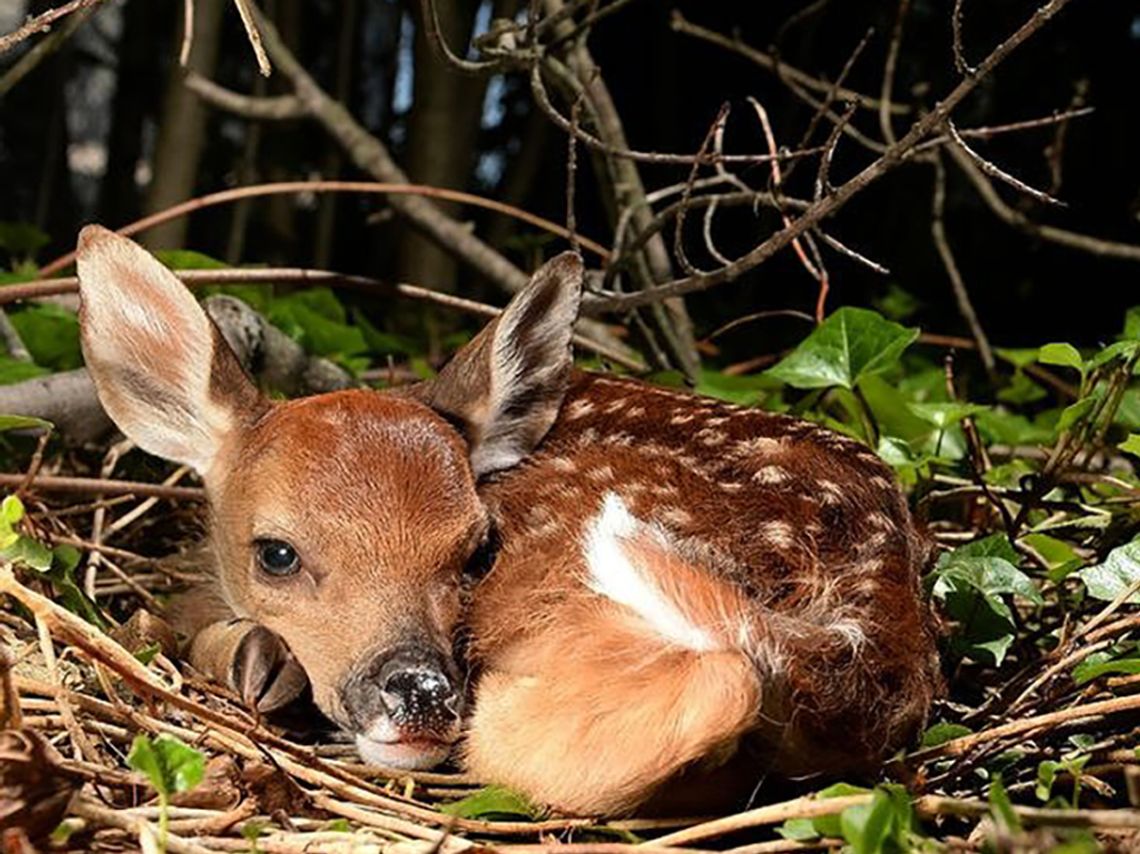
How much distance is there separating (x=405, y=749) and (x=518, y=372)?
3.03 ft

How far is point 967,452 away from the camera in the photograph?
3.42 m

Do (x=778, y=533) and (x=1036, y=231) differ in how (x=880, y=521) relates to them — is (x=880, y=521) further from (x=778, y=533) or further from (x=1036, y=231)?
(x=1036, y=231)

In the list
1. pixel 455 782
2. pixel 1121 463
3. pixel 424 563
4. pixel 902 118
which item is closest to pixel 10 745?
pixel 455 782

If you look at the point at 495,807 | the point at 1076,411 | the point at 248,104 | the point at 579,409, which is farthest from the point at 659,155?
the point at 248,104

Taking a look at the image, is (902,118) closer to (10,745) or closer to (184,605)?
(184,605)

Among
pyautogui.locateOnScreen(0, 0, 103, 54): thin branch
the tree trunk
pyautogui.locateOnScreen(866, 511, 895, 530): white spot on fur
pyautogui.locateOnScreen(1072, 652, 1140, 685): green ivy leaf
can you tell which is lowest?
the tree trunk

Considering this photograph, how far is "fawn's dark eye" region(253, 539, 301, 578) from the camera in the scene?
8.52 feet

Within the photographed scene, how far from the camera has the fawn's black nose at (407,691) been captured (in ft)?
7.46

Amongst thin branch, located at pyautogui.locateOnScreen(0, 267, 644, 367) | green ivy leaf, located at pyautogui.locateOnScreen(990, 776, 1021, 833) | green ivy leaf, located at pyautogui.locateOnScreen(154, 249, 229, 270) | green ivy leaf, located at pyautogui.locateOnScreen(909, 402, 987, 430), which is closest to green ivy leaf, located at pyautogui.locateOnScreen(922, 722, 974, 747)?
green ivy leaf, located at pyautogui.locateOnScreen(990, 776, 1021, 833)

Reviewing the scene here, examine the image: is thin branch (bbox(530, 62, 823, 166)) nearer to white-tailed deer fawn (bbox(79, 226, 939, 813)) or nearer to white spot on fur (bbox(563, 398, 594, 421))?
white-tailed deer fawn (bbox(79, 226, 939, 813))

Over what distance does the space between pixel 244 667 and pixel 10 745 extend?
0.76 m

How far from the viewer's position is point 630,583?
2143 millimetres

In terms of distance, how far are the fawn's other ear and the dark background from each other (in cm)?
143

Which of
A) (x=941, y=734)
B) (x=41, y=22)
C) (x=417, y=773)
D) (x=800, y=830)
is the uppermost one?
(x=41, y=22)
